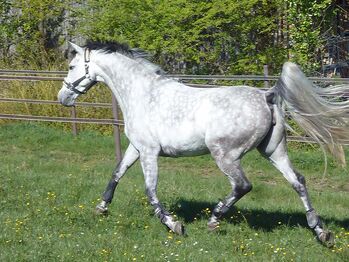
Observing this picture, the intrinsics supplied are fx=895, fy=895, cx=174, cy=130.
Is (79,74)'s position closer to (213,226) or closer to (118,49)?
(118,49)

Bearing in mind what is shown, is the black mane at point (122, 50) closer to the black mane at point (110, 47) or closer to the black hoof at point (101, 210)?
the black mane at point (110, 47)

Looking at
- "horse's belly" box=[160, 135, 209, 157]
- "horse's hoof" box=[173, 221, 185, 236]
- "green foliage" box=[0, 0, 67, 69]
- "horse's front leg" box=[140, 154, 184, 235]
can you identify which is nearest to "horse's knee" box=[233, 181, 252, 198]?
"horse's belly" box=[160, 135, 209, 157]

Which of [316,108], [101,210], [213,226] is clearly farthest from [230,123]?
[101,210]

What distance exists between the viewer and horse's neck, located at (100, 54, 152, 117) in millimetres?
9570

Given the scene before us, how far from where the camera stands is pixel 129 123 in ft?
31.3

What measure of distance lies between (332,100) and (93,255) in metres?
2.86

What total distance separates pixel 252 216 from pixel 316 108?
1704mm

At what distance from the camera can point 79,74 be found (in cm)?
1000

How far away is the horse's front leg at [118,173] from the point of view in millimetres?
9867

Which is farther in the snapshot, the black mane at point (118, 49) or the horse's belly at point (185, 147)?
the black mane at point (118, 49)

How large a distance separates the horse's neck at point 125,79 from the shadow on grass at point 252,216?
137 cm

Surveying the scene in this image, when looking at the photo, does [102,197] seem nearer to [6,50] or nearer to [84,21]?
[84,21]

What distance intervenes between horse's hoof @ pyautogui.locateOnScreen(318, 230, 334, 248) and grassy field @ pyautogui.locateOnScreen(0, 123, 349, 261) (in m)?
0.08

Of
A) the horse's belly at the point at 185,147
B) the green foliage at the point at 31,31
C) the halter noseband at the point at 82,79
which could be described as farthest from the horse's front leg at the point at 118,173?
the green foliage at the point at 31,31
